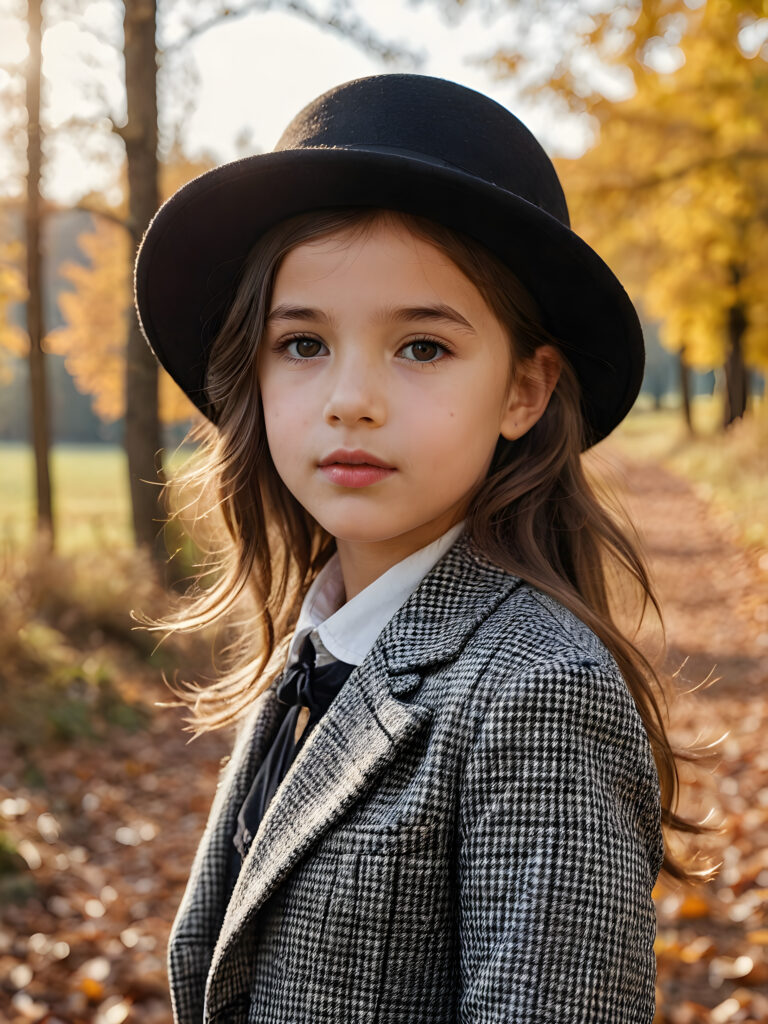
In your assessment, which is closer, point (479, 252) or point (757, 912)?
point (479, 252)

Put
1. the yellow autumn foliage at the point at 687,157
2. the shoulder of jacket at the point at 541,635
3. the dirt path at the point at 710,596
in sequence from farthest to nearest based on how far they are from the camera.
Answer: the yellow autumn foliage at the point at 687,157 < the dirt path at the point at 710,596 < the shoulder of jacket at the point at 541,635

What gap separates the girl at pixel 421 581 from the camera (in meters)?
1.17

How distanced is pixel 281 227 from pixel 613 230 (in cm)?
1062

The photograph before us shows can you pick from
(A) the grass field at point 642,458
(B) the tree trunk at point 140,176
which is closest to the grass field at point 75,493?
(A) the grass field at point 642,458

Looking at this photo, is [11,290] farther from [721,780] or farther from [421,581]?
[421,581]

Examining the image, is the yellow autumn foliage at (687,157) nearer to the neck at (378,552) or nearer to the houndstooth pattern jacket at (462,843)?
the neck at (378,552)

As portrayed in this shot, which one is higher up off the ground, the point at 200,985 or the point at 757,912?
the point at 200,985

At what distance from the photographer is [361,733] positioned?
140 cm

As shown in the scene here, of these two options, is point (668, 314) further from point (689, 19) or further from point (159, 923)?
point (159, 923)

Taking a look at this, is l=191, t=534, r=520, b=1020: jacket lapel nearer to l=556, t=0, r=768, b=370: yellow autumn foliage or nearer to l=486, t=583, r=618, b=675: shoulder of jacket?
l=486, t=583, r=618, b=675: shoulder of jacket

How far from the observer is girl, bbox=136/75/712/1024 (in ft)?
3.83

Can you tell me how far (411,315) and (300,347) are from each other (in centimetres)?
24

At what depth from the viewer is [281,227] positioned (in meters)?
1.59

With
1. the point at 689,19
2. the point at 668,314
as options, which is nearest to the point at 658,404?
the point at 668,314
